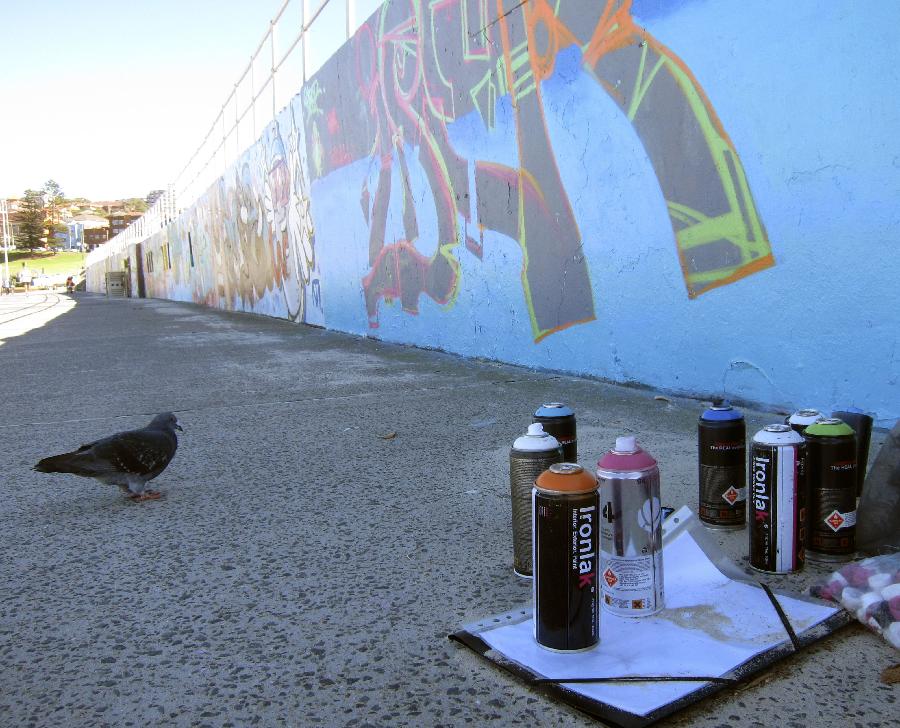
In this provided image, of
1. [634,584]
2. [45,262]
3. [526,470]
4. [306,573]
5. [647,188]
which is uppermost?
[45,262]

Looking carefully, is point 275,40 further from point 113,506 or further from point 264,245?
point 113,506

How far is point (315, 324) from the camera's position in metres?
11.3

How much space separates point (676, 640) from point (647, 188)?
3.31 metres

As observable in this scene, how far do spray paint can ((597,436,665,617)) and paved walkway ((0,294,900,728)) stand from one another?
267 millimetres

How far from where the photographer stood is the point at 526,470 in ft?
6.27

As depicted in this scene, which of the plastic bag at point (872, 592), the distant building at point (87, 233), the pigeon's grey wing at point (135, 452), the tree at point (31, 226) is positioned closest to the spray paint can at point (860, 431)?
the plastic bag at point (872, 592)

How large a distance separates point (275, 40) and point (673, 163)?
982cm

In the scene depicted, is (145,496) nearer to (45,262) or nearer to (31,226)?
(45,262)

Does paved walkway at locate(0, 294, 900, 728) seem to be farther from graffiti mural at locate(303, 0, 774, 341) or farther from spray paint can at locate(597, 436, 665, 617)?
graffiti mural at locate(303, 0, 774, 341)

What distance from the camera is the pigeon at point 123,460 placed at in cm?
260

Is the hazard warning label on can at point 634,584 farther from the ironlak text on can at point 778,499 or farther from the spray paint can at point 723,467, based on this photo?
the spray paint can at point 723,467

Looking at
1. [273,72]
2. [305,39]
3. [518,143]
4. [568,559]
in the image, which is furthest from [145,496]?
[273,72]

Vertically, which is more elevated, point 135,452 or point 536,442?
point 536,442

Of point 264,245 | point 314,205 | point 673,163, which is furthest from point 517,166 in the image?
point 264,245
